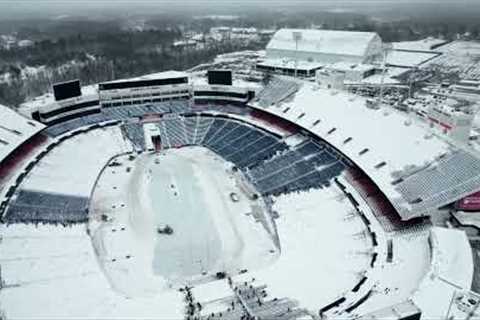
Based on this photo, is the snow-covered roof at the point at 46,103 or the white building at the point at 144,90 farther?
the white building at the point at 144,90

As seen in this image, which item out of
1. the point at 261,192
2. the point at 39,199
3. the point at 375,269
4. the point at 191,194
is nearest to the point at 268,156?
the point at 261,192

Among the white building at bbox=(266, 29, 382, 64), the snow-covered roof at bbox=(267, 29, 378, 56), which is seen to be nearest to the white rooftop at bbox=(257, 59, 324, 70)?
the white building at bbox=(266, 29, 382, 64)

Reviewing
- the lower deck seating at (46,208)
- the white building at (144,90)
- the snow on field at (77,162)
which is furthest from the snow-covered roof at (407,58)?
the lower deck seating at (46,208)

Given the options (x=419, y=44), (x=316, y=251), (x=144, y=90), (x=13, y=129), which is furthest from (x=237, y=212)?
(x=419, y=44)

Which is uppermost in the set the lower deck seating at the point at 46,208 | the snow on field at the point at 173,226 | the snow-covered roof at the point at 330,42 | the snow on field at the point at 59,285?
the snow-covered roof at the point at 330,42

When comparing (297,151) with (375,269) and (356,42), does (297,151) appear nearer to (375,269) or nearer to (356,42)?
(375,269)

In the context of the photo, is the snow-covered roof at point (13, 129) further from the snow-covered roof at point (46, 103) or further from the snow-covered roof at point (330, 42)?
the snow-covered roof at point (330, 42)
